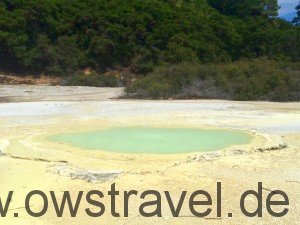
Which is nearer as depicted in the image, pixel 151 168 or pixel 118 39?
pixel 151 168

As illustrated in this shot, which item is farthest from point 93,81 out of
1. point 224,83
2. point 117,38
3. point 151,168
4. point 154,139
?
point 151,168

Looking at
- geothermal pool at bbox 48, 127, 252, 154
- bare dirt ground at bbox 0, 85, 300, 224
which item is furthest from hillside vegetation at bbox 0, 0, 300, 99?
geothermal pool at bbox 48, 127, 252, 154

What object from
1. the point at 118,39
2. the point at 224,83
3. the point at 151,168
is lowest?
the point at 151,168

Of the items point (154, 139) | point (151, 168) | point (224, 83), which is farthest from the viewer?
point (224, 83)

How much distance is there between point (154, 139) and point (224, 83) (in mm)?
11953

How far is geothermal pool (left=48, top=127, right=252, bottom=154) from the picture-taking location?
1030cm

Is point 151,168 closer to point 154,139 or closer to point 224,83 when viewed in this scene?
point 154,139

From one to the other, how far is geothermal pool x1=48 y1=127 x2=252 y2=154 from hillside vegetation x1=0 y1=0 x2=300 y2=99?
1894 cm

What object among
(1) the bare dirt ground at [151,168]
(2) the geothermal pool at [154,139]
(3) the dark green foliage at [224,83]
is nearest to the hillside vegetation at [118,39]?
(3) the dark green foliage at [224,83]

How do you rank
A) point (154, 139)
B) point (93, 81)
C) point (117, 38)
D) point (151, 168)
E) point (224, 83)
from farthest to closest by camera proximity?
1. point (117, 38)
2. point (93, 81)
3. point (224, 83)
4. point (154, 139)
5. point (151, 168)

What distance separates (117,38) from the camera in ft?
111

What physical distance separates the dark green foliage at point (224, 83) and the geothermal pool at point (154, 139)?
31.3 ft

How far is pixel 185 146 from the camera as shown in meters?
10.5

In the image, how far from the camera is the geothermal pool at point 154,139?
10305 mm
